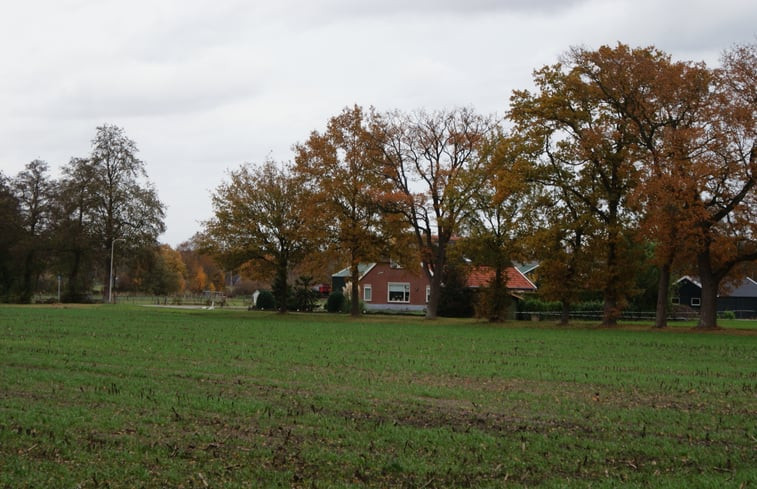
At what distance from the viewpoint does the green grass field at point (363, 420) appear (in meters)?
8.47

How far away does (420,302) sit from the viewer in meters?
77.0

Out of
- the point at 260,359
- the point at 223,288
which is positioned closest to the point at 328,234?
the point at 260,359

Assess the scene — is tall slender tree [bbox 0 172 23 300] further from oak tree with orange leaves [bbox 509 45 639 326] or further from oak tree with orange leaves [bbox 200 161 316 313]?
oak tree with orange leaves [bbox 509 45 639 326]

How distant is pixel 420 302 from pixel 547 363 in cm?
5598

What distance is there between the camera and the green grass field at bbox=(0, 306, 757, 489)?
8469mm

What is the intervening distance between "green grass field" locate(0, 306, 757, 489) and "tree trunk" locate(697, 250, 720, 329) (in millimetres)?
20583

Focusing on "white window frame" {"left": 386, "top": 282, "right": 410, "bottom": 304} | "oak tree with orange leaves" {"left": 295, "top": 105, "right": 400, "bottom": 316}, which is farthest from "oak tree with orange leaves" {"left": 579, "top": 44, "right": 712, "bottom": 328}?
"white window frame" {"left": 386, "top": 282, "right": 410, "bottom": 304}

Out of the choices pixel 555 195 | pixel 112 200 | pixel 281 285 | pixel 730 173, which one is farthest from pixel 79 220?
pixel 730 173

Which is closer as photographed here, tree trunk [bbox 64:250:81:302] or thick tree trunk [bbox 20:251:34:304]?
thick tree trunk [bbox 20:251:34:304]

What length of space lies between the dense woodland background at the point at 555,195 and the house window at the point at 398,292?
13932 mm

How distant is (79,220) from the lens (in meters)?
74.3

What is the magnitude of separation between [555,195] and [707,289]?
1004cm

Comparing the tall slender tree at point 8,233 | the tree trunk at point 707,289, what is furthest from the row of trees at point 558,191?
the tall slender tree at point 8,233

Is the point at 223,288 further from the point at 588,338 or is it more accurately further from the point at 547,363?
Answer: the point at 547,363
